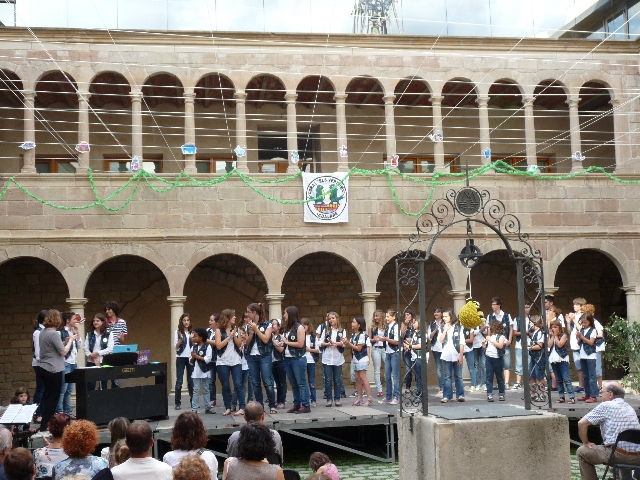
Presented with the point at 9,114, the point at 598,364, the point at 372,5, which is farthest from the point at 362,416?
the point at 9,114

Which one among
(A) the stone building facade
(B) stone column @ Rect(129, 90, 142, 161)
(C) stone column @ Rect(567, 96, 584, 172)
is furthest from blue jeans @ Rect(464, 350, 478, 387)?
(B) stone column @ Rect(129, 90, 142, 161)

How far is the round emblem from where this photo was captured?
7613mm

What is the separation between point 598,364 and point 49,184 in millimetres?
10119

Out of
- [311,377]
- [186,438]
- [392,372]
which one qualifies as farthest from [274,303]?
[186,438]

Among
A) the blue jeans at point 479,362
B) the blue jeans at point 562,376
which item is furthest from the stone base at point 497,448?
the blue jeans at point 479,362

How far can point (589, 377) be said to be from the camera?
12367mm

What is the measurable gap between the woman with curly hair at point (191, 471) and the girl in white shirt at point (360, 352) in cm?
719

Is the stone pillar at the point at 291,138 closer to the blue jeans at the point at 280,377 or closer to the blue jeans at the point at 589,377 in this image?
the blue jeans at the point at 280,377

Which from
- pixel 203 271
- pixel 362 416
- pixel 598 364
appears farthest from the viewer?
pixel 203 271

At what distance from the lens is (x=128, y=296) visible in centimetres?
1855

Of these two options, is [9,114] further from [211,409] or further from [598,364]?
[598,364]

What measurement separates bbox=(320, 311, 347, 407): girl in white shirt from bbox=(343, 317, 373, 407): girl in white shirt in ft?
0.51

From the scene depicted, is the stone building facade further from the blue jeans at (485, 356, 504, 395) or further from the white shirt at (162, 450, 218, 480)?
the white shirt at (162, 450, 218, 480)

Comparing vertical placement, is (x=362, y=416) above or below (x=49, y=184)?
below
